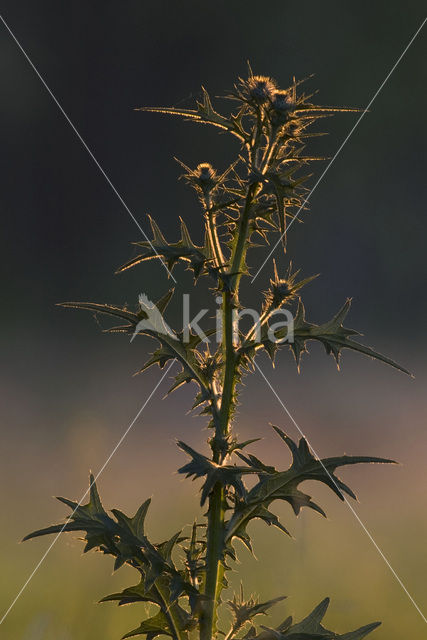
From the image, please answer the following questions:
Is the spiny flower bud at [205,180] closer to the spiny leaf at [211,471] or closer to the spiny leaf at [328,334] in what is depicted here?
the spiny leaf at [328,334]

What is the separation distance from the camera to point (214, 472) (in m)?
3.40

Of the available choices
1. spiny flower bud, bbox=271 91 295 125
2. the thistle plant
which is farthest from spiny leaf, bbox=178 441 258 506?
spiny flower bud, bbox=271 91 295 125

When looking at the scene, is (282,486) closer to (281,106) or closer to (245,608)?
(245,608)

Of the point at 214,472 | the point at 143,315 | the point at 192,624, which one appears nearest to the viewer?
the point at 214,472

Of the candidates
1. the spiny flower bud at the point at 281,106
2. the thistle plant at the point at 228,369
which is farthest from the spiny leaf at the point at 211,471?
the spiny flower bud at the point at 281,106

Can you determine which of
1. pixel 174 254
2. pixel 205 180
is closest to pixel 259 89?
pixel 205 180

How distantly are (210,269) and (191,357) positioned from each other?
494 millimetres

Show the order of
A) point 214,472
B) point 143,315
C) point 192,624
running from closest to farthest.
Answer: point 214,472 < point 192,624 < point 143,315

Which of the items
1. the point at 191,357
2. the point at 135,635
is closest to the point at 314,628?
→ the point at 135,635

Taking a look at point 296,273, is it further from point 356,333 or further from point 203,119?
point 203,119

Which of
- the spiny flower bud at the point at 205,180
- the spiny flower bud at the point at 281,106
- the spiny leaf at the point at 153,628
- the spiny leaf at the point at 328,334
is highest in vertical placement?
the spiny flower bud at the point at 281,106

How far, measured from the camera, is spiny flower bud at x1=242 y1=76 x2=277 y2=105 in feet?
Result: 12.6

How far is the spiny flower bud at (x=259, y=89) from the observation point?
3852 millimetres

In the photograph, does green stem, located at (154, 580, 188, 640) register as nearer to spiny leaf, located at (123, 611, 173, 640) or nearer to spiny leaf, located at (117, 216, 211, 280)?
spiny leaf, located at (123, 611, 173, 640)
